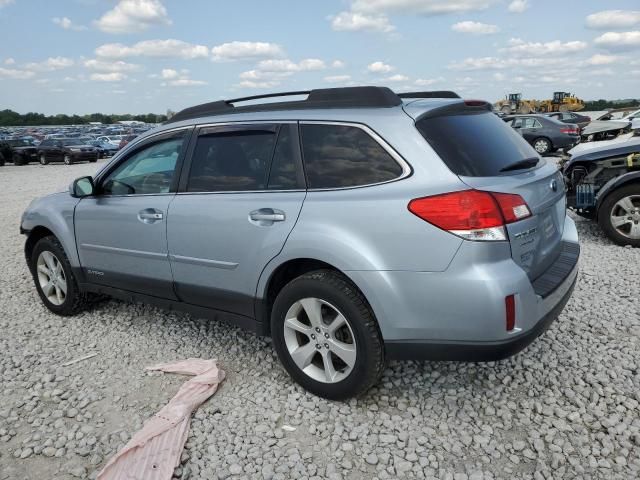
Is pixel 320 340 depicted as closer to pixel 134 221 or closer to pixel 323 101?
pixel 323 101

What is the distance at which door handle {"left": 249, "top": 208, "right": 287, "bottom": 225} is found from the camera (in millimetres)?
2986

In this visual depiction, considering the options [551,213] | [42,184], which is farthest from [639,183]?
[42,184]

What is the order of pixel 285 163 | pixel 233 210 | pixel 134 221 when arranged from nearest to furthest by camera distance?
pixel 285 163
pixel 233 210
pixel 134 221

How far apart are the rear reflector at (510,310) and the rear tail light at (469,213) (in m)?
0.29

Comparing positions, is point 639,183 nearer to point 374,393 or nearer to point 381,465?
point 374,393

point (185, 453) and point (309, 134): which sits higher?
point (309, 134)

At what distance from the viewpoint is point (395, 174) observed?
8.78 ft

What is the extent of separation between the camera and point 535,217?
2746mm

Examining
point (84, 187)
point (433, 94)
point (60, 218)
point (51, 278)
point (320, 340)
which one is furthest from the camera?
point (51, 278)

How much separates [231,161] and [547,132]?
62.5 ft

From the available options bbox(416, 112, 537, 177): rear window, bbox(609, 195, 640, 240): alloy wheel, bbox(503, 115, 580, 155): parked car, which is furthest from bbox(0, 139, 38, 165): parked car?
bbox(416, 112, 537, 177): rear window

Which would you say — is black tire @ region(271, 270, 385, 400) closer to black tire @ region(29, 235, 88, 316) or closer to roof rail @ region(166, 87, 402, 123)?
roof rail @ region(166, 87, 402, 123)

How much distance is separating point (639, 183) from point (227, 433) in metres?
5.48

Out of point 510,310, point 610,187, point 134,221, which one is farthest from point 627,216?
point 134,221
